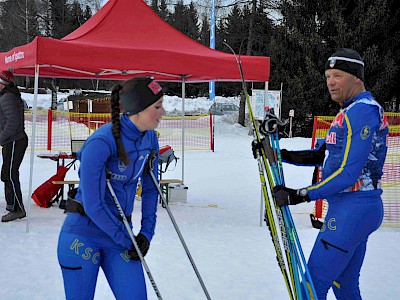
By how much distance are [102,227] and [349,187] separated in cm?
131

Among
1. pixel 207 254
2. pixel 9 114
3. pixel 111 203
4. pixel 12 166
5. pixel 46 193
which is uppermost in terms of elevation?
pixel 9 114

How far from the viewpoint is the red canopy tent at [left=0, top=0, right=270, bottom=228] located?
5691 millimetres

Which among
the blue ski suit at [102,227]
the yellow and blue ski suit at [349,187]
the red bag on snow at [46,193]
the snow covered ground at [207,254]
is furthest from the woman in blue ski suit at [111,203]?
the red bag on snow at [46,193]

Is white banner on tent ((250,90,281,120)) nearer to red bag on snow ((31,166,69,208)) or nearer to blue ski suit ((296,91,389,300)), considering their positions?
red bag on snow ((31,166,69,208))

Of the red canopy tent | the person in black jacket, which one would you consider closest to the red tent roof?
A: the red canopy tent

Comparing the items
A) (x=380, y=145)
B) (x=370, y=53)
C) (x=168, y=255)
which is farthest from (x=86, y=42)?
(x=370, y=53)

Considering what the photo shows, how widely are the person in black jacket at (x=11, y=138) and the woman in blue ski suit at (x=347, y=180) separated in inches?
Answer: 182

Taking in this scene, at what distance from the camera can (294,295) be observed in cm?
266

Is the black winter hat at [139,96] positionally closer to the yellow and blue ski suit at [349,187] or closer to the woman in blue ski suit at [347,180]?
the woman in blue ski suit at [347,180]

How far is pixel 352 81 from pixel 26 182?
26.5 feet

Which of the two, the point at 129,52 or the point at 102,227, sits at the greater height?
the point at 129,52

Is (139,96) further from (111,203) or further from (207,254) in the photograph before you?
(207,254)

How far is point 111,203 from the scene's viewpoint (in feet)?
7.71

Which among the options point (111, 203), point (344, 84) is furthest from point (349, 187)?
point (111, 203)
